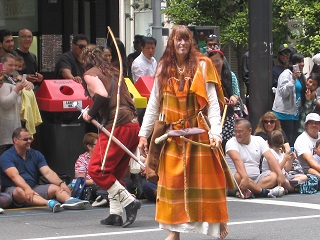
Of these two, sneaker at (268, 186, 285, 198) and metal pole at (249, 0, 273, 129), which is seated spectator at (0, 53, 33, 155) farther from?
metal pole at (249, 0, 273, 129)

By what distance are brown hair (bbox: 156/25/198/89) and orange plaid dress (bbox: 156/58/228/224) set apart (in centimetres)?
6

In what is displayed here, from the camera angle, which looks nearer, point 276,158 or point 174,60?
point 174,60

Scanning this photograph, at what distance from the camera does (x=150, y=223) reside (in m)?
10.4

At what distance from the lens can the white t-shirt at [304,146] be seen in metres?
13.7

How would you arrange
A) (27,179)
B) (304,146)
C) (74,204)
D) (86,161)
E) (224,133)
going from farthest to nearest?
1. (304,146)
2. (224,133)
3. (86,161)
4. (27,179)
5. (74,204)

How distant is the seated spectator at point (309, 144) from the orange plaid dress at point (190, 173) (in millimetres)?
5310

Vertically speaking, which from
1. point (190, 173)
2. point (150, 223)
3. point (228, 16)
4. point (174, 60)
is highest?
point (228, 16)

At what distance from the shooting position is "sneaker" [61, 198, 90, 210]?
11352 millimetres

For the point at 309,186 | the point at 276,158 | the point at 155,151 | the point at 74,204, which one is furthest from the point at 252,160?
the point at 155,151

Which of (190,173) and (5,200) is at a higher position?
(190,173)

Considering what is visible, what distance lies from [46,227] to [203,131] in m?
2.50

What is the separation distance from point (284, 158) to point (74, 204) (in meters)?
3.29

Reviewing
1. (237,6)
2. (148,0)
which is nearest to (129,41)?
(148,0)

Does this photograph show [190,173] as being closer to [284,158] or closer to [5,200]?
Answer: [5,200]
